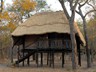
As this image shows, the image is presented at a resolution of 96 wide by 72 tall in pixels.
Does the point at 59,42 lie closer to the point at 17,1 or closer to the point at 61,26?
the point at 61,26

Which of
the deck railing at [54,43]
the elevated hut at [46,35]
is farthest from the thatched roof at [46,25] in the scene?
the deck railing at [54,43]

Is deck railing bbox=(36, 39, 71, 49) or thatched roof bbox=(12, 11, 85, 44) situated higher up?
thatched roof bbox=(12, 11, 85, 44)

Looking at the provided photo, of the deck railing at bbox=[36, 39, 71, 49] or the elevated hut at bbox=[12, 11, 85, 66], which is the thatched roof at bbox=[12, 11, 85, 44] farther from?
the deck railing at bbox=[36, 39, 71, 49]

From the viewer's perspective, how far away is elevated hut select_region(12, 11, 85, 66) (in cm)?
2417

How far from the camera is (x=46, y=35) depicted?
25.9 metres

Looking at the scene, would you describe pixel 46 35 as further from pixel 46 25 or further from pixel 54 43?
pixel 54 43

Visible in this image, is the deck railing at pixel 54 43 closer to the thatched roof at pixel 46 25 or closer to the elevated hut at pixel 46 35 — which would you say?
the elevated hut at pixel 46 35

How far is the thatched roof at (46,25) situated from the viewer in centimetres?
2483

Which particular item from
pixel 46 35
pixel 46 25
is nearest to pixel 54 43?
pixel 46 35

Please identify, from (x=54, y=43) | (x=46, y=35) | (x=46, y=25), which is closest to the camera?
(x=54, y=43)

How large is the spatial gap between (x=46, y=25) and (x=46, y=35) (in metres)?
1.06

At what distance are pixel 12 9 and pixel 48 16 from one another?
1606 centimetres

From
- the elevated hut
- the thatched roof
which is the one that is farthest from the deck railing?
the thatched roof

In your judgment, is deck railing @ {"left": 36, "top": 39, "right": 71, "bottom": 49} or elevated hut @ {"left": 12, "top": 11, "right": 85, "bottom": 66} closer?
deck railing @ {"left": 36, "top": 39, "right": 71, "bottom": 49}
